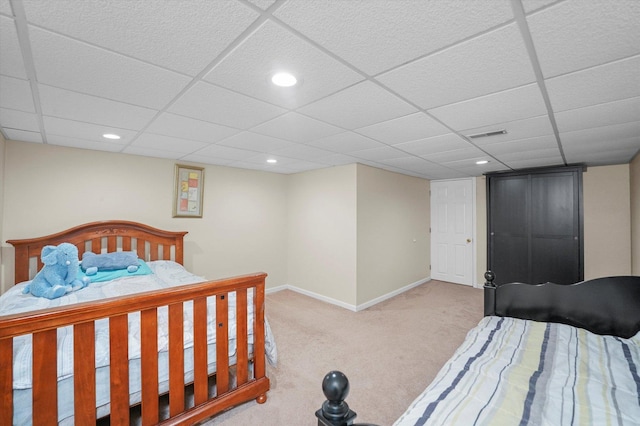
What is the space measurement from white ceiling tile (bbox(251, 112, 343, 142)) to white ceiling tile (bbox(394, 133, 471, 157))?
900mm

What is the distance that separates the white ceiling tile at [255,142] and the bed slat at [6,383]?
2.01 metres

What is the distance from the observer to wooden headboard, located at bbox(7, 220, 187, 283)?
9.36 feet

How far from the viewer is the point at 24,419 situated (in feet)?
4.30

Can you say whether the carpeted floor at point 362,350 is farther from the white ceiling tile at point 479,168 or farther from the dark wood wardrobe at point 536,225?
the white ceiling tile at point 479,168

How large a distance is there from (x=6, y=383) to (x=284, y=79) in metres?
1.92

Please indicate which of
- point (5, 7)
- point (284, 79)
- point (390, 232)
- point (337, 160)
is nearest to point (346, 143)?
point (337, 160)

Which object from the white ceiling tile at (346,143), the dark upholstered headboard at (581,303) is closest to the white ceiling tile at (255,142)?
the white ceiling tile at (346,143)

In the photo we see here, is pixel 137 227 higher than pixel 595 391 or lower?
higher

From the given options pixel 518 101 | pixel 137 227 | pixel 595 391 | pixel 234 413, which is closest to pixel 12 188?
pixel 137 227

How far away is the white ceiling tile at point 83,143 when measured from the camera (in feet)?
9.23

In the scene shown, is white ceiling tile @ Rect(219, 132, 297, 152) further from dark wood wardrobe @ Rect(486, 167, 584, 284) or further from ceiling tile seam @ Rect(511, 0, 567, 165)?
dark wood wardrobe @ Rect(486, 167, 584, 284)

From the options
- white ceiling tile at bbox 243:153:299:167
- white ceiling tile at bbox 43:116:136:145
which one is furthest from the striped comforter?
white ceiling tile at bbox 43:116:136:145

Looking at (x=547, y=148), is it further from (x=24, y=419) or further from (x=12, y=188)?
(x=12, y=188)

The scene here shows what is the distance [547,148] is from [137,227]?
489 cm
